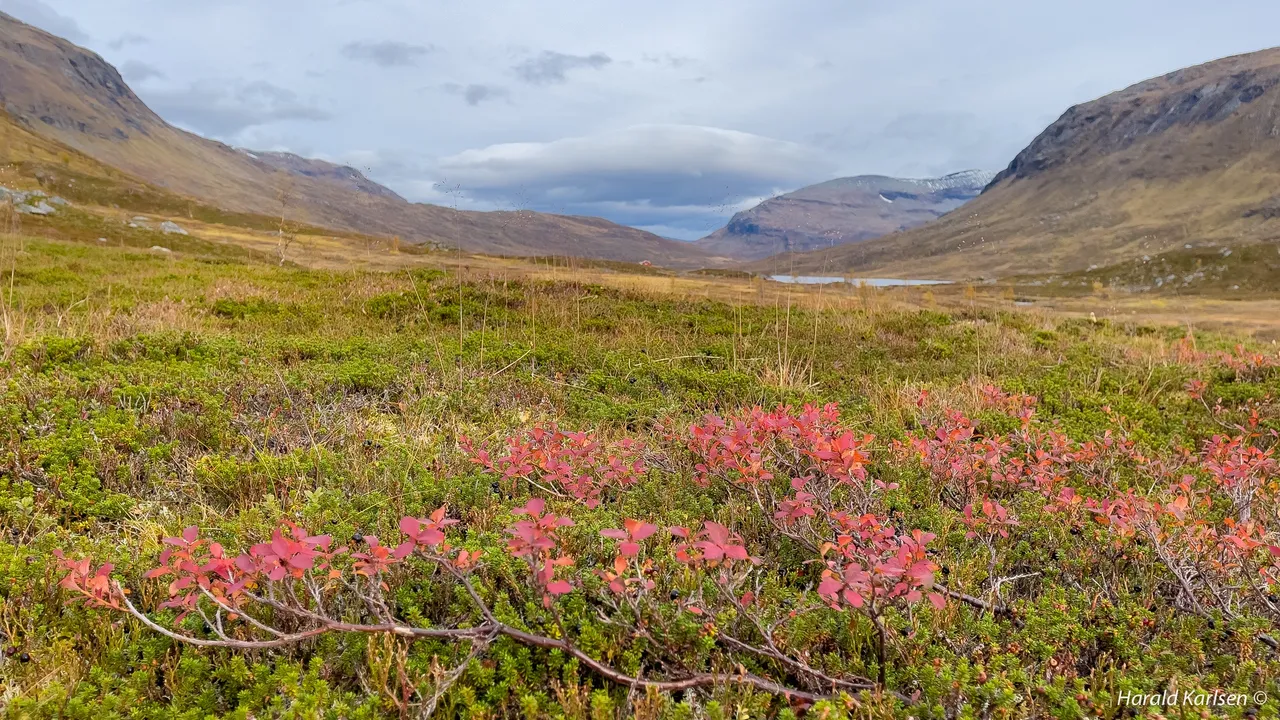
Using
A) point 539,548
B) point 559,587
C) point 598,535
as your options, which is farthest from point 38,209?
point 559,587

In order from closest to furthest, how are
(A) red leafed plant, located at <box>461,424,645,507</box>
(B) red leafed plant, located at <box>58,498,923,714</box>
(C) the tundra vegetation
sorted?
(B) red leafed plant, located at <box>58,498,923,714</box>
(C) the tundra vegetation
(A) red leafed plant, located at <box>461,424,645,507</box>

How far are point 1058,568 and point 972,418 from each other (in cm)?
291

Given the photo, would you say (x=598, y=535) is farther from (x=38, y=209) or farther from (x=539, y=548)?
(x=38, y=209)

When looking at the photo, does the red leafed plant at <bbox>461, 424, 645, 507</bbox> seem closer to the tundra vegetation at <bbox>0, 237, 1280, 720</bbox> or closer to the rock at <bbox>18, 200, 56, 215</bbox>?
the tundra vegetation at <bbox>0, 237, 1280, 720</bbox>

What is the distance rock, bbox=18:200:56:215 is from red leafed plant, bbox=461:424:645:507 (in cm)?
4034

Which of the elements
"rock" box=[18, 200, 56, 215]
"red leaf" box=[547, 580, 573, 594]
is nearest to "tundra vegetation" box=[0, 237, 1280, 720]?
"red leaf" box=[547, 580, 573, 594]

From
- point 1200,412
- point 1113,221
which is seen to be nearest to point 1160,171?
point 1113,221

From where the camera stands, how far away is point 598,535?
302 centimetres

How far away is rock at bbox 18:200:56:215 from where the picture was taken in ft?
103

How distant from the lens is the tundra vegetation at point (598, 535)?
203 centimetres

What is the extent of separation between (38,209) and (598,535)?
146 feet

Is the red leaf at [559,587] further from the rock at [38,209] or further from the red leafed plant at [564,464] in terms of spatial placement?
the rock at [38,209]

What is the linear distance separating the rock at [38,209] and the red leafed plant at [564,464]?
132ft

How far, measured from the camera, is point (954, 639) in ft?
7.69
